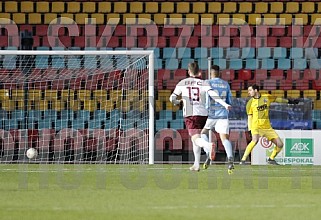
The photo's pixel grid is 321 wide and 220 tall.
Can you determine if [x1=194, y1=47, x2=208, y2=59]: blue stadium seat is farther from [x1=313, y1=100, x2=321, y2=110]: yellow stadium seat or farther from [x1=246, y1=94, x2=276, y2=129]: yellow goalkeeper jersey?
[x1=246, y1=94, x2=276, y2=129]: yellow goalkeeper jersey

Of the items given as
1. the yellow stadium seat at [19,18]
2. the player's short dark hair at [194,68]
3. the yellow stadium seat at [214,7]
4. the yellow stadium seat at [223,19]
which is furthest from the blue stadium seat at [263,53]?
the player's short dark hair at [194,68]

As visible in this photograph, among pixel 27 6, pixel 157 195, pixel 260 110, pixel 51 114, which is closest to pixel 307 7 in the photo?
pixel 260 110

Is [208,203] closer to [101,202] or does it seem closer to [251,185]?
[101,202]

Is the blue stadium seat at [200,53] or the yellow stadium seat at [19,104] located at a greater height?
the blue stadium seat at [200,53]

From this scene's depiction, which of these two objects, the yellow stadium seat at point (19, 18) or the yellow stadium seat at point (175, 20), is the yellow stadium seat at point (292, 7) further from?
the yellow stadium seat at point (19, 18)

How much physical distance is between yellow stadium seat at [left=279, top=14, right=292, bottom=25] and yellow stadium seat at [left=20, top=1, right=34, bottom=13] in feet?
20.3

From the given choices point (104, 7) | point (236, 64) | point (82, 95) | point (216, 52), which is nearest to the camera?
point (82, 95)

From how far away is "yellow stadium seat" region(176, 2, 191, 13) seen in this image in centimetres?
2245

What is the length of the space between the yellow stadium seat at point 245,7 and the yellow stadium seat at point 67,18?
4.19 metres

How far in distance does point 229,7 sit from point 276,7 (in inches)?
47.7

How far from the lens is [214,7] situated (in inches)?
883

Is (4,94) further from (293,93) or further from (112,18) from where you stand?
(293,93)

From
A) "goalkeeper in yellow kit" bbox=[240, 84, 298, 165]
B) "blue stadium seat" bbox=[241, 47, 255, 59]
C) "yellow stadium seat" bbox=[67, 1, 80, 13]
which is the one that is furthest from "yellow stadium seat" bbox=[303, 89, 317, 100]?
"yellow stadium seat" bbox=[67, 1, 80, 13]

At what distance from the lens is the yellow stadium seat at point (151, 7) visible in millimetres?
22203
